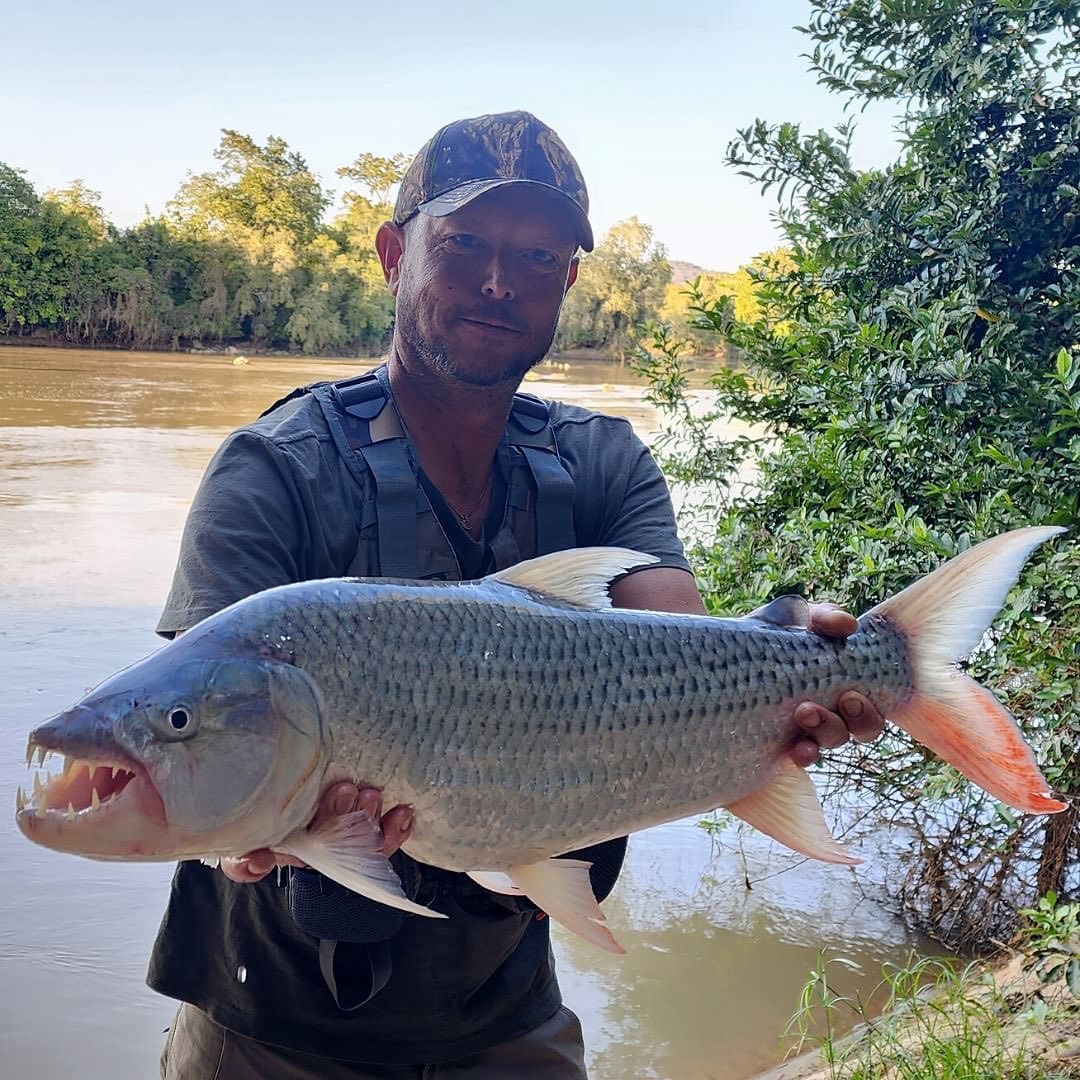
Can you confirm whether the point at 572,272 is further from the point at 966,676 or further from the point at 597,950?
the point at 597,950

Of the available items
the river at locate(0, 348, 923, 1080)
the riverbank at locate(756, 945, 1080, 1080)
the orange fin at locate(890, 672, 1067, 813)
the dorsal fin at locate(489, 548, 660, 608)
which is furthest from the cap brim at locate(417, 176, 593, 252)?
the river at locate(0, 348, 923, 1080)

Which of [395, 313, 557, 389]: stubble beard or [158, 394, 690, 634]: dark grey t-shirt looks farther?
[395, 313, 557, 389]: stubble beard

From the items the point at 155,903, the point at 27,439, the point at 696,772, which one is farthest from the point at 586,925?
the point at 27,439

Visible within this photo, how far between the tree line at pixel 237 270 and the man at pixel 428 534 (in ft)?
117

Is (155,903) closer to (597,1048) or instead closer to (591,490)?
(597,1048)

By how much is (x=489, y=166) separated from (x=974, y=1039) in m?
3.06

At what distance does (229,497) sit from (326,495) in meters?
0.24

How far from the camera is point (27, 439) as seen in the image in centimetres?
1977

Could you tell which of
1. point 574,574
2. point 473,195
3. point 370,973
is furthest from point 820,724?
point 473,195

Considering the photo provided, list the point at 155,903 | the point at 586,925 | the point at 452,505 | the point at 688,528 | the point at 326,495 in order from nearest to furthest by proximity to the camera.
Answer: the point at 586,925 < the point at 326,495 < the point at 452,505 < the point at 155,903 < the point at 688,528

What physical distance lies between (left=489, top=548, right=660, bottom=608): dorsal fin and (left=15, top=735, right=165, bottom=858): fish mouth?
2.48ft

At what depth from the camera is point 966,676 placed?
2.25 metres

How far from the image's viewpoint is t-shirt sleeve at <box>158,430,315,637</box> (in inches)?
88.4

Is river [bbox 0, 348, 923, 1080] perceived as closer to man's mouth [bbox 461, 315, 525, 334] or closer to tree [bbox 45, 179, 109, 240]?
man's mouth [bbox 461, 315, 525, 334]
